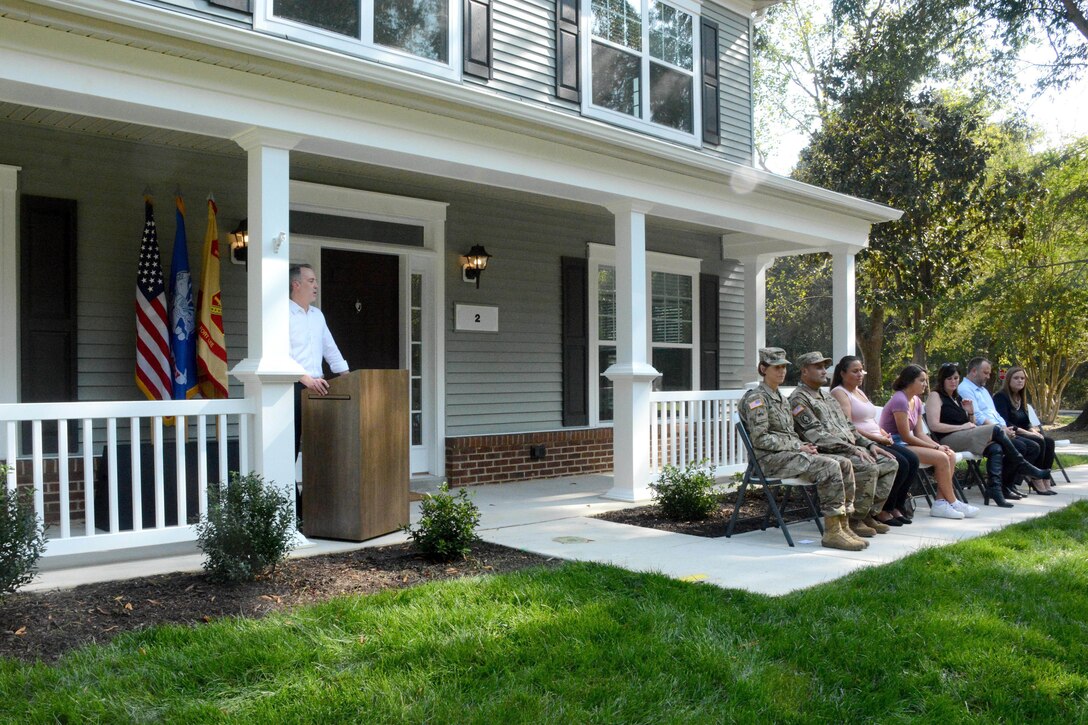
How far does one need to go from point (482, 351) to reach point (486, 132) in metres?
2.83

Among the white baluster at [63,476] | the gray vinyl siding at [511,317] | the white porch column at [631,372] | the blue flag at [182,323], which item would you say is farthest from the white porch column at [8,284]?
the white porch column at [631,372]

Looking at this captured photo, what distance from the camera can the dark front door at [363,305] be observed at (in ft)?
25.6

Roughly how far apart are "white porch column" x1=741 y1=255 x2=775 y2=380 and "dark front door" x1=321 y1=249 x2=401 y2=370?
5.11 metres

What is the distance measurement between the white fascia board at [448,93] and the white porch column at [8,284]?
1715 mm

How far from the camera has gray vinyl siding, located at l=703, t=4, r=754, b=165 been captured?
36.2ft

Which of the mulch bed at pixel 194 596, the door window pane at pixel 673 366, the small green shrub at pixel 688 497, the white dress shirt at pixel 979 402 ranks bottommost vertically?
the mulch bed at pixel 194 596

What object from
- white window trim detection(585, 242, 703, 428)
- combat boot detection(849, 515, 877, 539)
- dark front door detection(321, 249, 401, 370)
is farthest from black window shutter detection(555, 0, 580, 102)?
combat boot detection(849, 515, 877, 539)

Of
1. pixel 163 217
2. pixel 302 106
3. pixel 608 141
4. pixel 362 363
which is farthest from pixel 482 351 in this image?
pixel 302 106

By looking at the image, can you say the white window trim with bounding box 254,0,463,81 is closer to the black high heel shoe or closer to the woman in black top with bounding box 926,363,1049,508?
the woman in black top with bounding box 926,363,1049,508

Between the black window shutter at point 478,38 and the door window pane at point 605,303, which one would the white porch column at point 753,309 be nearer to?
the door window pane at point 605,303

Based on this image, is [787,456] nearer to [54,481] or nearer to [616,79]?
[54,481]

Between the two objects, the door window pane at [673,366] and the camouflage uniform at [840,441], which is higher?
the door window pane at [673,366]

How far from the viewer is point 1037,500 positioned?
7.75 metres

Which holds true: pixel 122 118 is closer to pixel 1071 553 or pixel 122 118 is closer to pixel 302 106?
pixel 302 106
